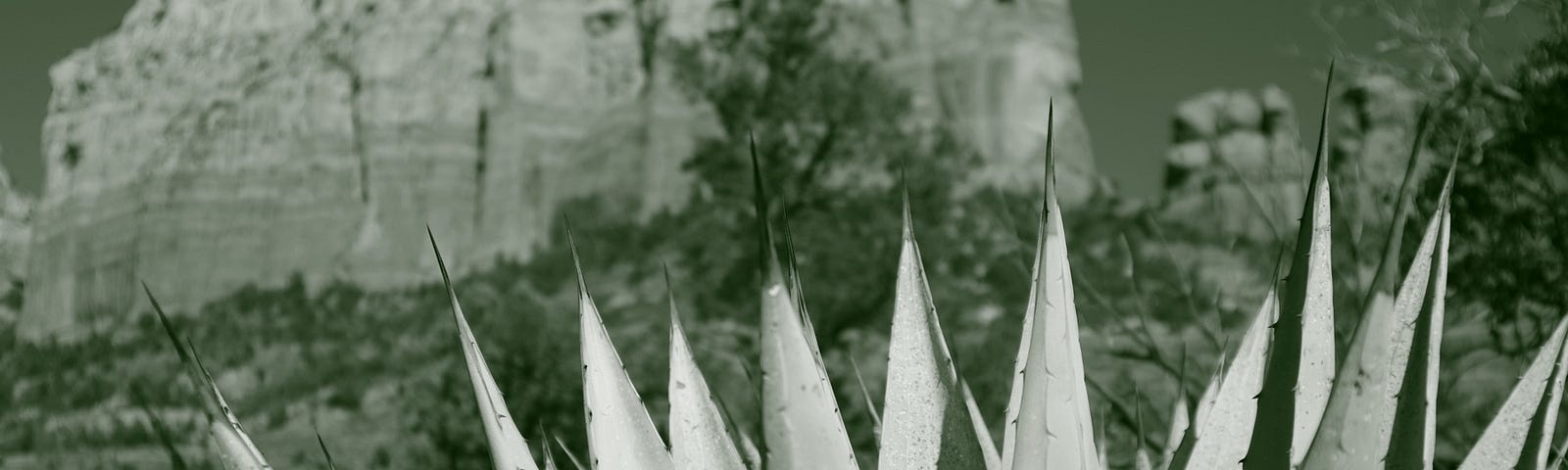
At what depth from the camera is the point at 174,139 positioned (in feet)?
164

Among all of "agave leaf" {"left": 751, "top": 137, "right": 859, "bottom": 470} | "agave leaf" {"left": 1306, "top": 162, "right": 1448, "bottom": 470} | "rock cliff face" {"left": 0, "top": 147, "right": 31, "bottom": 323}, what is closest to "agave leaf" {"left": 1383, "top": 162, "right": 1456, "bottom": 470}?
"agave leaf" {"left": 1306, "top": 162, "right": 1448, "bottom": 470}

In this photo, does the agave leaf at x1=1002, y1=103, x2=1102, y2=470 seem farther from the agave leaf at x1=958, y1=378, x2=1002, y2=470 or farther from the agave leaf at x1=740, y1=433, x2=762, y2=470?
the agave leaf at x1=740, y1=433, x2=762, y2=470

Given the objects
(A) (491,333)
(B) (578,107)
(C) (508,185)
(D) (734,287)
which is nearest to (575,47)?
(B) (578,107)

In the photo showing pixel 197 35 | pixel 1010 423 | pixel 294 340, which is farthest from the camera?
pixel 197 35

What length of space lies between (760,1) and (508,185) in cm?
2480

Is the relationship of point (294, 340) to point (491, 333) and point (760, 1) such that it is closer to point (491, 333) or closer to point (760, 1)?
point (760, 1)

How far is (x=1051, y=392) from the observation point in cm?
132

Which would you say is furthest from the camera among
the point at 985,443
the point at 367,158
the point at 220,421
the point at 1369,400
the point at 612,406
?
the point at 367,158

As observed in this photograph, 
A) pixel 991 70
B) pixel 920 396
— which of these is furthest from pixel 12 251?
pixel 920 396

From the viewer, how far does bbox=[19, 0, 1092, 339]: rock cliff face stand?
138 feet

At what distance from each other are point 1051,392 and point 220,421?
80cm

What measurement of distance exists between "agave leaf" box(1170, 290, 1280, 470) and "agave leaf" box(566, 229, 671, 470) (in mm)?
578

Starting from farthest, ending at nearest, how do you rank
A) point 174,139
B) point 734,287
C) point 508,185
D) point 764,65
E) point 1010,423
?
1. point 174,139
2. point 508,185
3. point 764,65
4. point 734,287
5. point 1010,423

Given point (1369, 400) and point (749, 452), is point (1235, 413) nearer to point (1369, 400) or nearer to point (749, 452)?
point (1369, 400)
